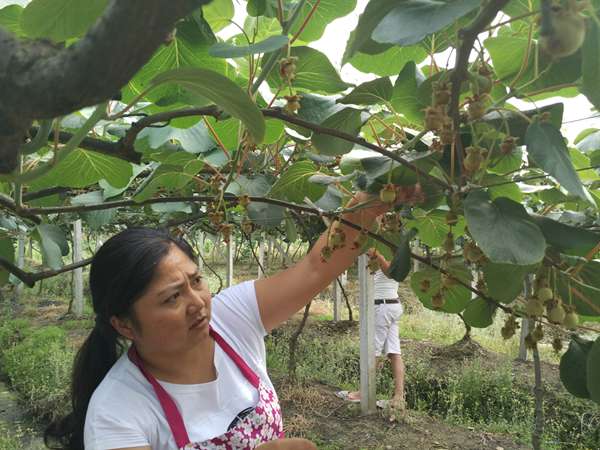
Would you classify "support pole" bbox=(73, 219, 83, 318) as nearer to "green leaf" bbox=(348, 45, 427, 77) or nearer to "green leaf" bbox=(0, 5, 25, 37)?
"green leaf" bbox=(0, 5, 25, 37)

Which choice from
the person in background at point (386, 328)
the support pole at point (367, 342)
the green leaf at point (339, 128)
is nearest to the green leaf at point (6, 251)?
the green leaf at point (339, 128)

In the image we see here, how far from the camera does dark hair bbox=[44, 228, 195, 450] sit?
903 millimetres

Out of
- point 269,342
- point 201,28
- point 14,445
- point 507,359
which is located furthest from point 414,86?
point 269,342

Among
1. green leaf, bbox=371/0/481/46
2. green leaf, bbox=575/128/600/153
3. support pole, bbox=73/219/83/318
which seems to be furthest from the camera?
support pole, bbox=73/219/83/318

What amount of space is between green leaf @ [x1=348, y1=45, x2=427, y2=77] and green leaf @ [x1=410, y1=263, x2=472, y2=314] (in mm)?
332

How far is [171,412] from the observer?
93cm

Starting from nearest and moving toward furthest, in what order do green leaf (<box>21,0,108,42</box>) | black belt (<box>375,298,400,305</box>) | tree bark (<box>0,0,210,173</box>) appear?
tree bark (<box>0,0,210,173</box>) < green leaf (<box>21,0,108,42</box>) < black belt (<box>375,298,400,305</box>)

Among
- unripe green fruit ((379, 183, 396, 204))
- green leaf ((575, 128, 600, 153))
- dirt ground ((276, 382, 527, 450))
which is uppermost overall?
green leaf ((575, 128, 600, 153))

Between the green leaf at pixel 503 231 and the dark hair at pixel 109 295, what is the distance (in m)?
0.59

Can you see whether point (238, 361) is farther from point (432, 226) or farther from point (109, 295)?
point (432, 226)

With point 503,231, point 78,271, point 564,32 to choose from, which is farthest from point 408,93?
point 78,271

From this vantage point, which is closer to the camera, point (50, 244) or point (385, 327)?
point (50, 244)

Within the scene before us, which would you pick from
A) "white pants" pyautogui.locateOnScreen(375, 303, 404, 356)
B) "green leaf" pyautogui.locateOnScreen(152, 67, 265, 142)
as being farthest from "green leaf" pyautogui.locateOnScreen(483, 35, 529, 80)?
"white pants" pyautogui.locateOnScreen(375, 303, 404, 356)

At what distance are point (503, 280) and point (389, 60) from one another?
13.3 inches
